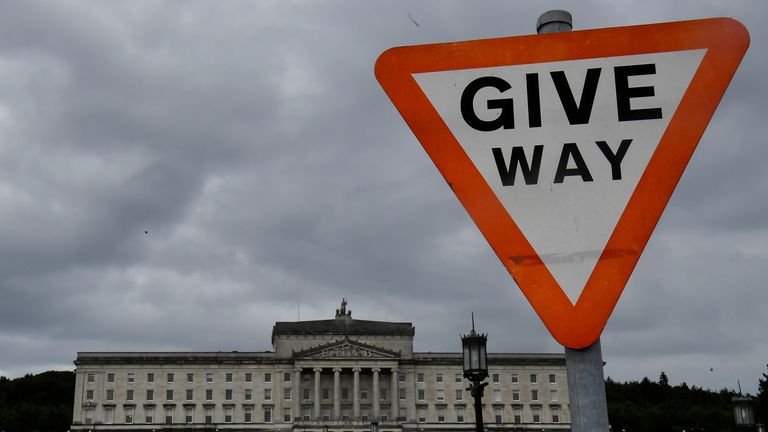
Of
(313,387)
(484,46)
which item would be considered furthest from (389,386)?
(484,46)

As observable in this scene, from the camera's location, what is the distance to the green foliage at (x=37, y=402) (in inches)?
4370

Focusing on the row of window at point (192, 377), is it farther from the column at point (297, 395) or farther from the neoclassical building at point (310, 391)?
the column at point (297, 395)

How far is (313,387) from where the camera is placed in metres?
109

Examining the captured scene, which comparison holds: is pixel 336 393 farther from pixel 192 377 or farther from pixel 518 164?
pixel 518 164

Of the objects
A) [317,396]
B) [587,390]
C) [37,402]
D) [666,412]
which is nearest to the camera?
[587,390]

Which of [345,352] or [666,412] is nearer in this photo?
[345,352]

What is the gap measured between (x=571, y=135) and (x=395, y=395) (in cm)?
10989

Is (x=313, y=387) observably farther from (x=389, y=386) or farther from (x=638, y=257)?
(x=638, y=257)

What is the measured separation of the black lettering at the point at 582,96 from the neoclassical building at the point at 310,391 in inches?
4225

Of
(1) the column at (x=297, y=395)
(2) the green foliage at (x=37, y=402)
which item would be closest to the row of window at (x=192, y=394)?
(1) the column at (x=297, y=395)

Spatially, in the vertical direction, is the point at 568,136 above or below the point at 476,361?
below

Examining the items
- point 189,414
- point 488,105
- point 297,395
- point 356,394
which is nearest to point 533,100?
point 488,105

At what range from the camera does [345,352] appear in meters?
110

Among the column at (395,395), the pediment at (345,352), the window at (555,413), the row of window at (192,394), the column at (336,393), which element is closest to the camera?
the column at (336,393)
